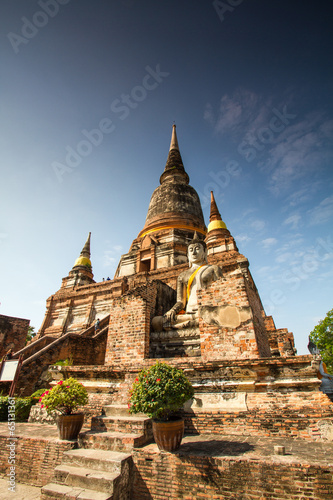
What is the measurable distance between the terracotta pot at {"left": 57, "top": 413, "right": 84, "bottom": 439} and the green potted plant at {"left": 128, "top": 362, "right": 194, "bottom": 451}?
124 centimetres

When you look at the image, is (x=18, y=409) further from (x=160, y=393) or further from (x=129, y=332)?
(x=160, y=393)

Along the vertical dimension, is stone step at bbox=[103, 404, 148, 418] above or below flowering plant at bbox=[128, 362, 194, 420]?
below

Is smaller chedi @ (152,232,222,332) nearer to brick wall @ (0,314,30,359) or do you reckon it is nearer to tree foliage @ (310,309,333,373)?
brick wall @ (0,314,30,359)

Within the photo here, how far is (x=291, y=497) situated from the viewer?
103 inches

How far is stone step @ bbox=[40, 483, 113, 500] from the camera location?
9.16 ft

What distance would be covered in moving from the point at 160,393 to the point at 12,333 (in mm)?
12521

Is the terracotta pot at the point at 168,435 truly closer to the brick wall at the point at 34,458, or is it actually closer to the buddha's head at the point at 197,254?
the brick wall at the point at 34,458

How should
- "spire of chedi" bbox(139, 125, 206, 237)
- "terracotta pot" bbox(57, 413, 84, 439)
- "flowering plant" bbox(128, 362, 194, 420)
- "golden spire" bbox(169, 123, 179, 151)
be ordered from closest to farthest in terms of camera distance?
"flowering plant" bbox(128, 362, 194, 420) → "terracotta pot" bbox(57, 413, 84, 439) → "spire of chedi" bbox(139, 125, 206, 237) → "golden spire" bbox(169, 123, 179, 151)

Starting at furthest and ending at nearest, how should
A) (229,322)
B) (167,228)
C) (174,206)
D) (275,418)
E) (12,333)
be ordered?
(174,206), (167,228), (12,333), (229,322), (275,418)

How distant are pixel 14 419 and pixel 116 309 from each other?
3560 mm

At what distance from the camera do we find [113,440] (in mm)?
3629

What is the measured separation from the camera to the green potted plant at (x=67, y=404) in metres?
4.15

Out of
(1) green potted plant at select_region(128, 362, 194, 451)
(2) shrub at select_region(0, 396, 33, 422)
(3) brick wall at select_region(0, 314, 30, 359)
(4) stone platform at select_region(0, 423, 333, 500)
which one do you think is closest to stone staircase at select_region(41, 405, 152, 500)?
(4) stone platform at select_region(0, 423, 333, 500)

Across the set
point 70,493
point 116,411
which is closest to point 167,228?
point 116,411
